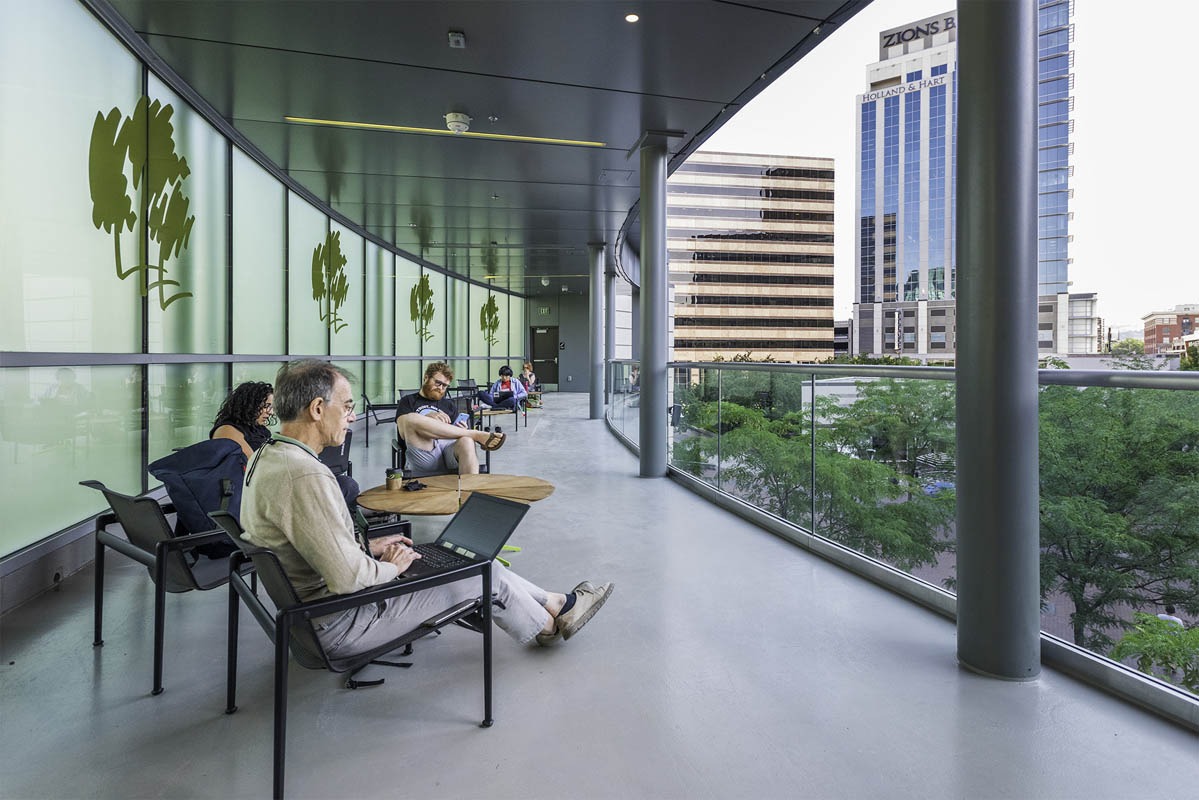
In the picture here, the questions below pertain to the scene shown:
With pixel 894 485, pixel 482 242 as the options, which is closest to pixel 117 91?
pixel 894 485

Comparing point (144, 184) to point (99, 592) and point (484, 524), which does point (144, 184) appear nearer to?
point (99, 592)

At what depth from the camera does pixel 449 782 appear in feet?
6.10

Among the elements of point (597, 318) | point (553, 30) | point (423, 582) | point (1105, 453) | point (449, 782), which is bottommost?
point (449, 782)

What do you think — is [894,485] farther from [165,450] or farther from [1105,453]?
[165,450]

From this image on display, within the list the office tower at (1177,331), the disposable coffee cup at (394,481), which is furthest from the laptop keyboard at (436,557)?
the office tower at (1177,331)

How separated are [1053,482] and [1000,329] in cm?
74

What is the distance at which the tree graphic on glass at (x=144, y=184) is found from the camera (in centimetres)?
420

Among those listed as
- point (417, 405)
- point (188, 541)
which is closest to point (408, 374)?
point (417, 405)

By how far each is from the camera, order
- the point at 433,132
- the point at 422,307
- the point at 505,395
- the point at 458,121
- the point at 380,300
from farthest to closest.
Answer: the point at 422,307, the point at 380,300, the point at 505,395, the point at 433,132, the point at 458,121

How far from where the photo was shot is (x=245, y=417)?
142 inches

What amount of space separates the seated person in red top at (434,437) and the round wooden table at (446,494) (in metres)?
0.84

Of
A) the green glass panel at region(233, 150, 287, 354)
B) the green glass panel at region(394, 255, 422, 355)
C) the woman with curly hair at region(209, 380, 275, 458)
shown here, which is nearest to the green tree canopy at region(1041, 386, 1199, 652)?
the woman with curly hair at region(209, 380, 275, 458)

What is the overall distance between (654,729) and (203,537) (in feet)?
6.26

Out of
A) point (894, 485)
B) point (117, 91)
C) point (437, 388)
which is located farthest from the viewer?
point (437, 388)
